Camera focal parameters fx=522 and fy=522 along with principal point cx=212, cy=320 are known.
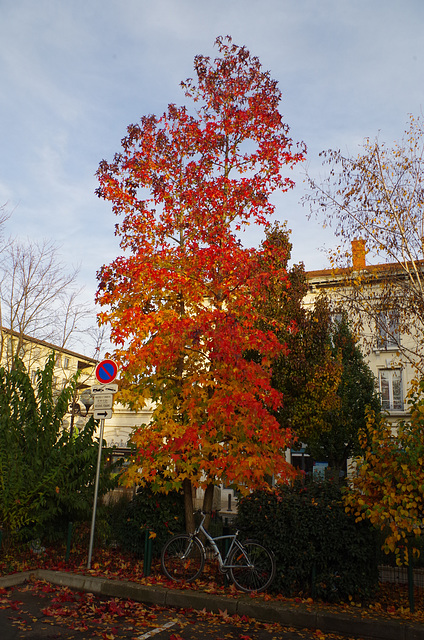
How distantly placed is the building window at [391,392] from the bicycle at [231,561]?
2501 cm

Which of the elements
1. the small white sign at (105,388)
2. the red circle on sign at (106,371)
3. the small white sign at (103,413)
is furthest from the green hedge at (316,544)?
the red circle on sign at (106,371)

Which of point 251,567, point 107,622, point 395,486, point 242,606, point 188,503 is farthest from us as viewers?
point 188,503

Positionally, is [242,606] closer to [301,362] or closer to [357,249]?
[301,362]

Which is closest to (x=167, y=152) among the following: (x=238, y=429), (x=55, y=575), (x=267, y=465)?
(x=238, y=429)

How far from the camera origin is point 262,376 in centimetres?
945

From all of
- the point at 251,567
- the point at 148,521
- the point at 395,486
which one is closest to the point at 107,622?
the point at 251,567

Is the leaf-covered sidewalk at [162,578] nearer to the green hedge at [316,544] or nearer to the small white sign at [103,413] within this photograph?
the green hedge at [316,544]

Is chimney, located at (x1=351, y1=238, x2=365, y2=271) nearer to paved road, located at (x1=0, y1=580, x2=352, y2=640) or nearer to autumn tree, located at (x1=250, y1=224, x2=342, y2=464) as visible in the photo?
autumn tree, located at (x1=250, y1=224, x2=342, y2=464)

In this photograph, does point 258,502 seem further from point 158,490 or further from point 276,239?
point 276,239

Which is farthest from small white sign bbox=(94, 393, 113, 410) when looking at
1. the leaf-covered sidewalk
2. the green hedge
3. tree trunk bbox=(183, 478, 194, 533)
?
the green hedge

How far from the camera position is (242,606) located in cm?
689

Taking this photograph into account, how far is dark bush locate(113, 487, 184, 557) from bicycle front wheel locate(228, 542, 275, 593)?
2.00 m

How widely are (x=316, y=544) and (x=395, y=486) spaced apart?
4.62 ft

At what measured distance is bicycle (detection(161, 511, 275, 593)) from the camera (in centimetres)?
759
